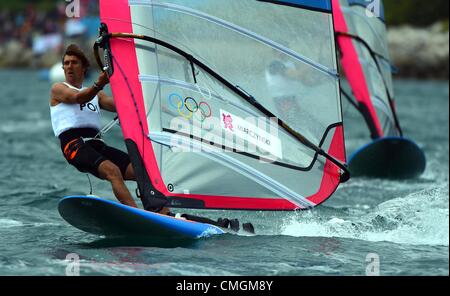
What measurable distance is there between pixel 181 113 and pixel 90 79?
30.8 meters

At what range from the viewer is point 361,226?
7801mm

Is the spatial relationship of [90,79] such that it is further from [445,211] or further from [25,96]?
[445,211]

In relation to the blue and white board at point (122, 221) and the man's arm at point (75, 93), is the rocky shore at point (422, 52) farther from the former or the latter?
the man's arm at point (75, 93)

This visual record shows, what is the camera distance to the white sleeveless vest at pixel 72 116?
23.5ft

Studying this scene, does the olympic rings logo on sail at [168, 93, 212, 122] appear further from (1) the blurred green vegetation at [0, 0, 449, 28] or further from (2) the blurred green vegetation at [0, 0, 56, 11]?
(2) the blurred green vegetation at [0, 0, 56, 11]

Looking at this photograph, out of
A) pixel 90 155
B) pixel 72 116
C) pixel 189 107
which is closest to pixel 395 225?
pixel 189 107

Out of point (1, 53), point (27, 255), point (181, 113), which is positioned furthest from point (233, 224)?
point (1, 53)

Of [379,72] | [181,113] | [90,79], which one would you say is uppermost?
[90,79]

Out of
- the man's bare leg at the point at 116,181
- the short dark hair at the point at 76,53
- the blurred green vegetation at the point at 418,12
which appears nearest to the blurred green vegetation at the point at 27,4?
the blurred green vegetation at the point at 418,12

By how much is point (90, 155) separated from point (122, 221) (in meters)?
0.61

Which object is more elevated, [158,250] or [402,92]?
[402,92]

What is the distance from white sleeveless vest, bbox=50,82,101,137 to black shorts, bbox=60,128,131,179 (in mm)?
91

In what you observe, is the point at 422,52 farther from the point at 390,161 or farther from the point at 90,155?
the point at 90,155

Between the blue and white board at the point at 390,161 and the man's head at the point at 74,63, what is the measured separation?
18.2 ft
